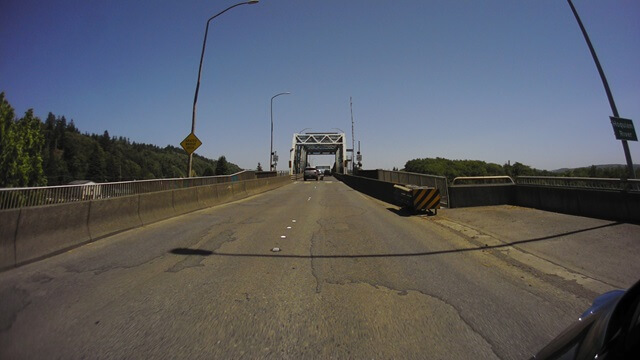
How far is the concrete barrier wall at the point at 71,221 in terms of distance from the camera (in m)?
6.44

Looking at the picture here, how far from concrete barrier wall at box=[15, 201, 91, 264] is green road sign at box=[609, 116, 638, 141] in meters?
14.4

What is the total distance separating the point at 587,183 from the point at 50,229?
48.0 ft

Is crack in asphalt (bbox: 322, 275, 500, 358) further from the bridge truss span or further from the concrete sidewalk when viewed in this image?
the bridge truss span

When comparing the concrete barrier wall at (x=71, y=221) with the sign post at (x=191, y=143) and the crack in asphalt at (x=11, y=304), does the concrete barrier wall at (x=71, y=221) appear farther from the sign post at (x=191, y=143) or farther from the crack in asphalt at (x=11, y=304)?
the sign post at (x=191, y=143)

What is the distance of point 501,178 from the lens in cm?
1673

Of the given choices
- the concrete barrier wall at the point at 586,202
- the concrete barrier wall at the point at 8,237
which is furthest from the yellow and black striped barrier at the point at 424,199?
the concrete barrier wall at the point at 8,237

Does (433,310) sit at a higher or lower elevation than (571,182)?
lower

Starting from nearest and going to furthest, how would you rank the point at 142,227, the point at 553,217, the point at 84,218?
the point at 84,218 < the point at 142,227 < the point at 553,217

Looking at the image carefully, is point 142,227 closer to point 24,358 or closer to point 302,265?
point 302,265

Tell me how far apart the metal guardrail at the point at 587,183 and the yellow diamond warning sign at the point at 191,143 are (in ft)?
49.6

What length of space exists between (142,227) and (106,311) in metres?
6.72

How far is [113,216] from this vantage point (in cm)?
973

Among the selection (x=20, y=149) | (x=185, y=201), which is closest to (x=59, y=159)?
(x=20, y=149)

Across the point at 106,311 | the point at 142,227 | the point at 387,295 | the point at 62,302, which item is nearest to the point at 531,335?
the point at 387,295
